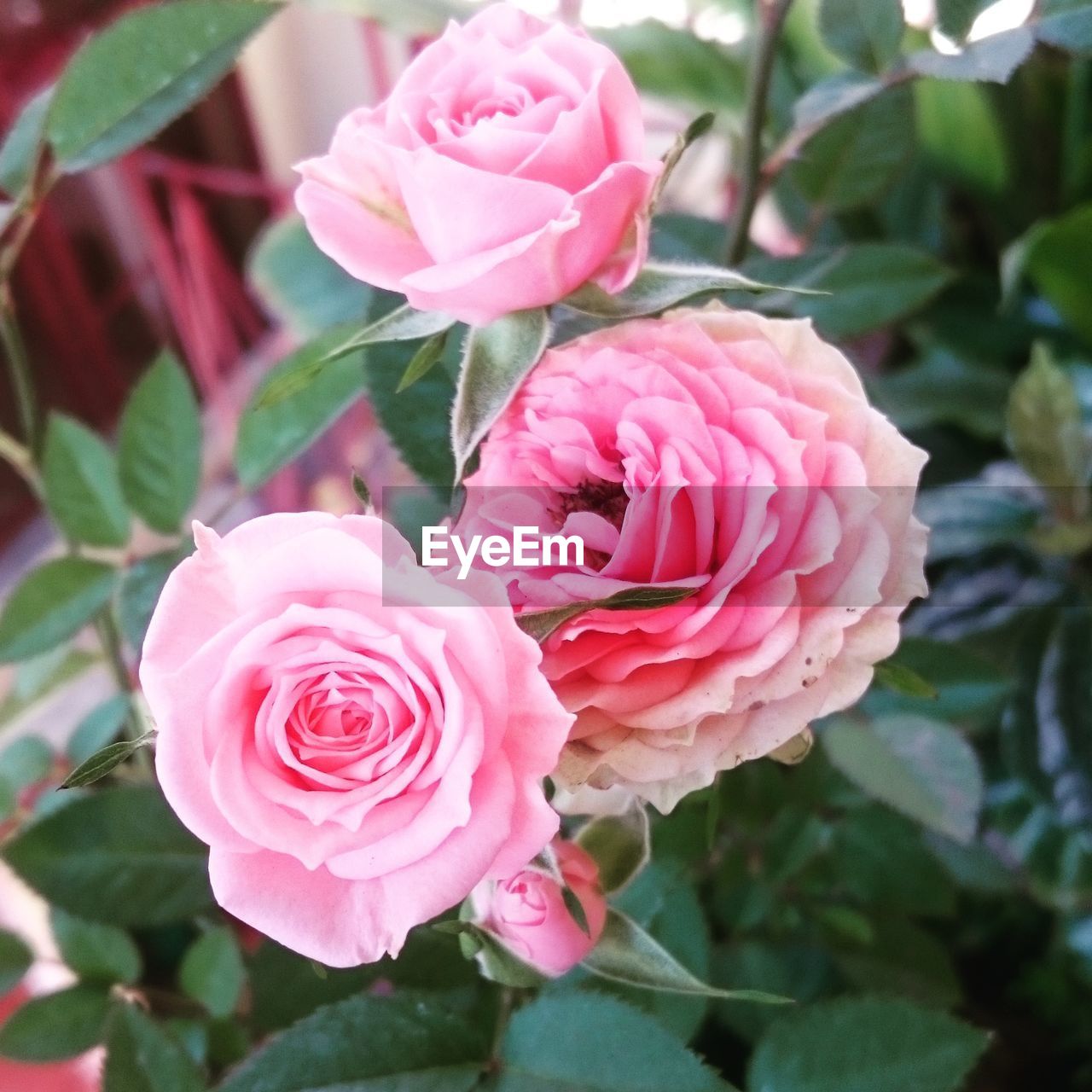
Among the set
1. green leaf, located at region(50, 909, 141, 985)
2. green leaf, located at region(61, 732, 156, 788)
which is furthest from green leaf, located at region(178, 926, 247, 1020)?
green leaf, located at region(61, 732, 156, 788)

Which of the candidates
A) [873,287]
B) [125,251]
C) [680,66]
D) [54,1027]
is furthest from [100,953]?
[125,251]

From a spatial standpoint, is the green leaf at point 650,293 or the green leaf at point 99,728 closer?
the green leaf at point 650,293

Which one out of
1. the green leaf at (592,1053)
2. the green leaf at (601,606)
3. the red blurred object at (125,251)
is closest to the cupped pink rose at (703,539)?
the green leaf at (601,606)

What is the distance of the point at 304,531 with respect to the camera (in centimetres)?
20

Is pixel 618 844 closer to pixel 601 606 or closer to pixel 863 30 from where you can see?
pixel 601 606

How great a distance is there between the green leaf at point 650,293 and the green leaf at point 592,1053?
213mm

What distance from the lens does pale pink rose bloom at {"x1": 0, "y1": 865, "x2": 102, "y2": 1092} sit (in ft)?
1.62

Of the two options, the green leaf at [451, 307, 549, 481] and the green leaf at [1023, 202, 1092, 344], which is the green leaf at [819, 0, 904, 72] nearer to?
the green leaf at [451, 307, 549, 481]

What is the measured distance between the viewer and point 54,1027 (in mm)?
434

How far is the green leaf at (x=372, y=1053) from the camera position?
0.29 meters

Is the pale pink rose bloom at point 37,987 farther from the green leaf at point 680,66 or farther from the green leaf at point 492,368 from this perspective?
the green leaf at point 680,66

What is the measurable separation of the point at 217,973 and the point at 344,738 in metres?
0.30

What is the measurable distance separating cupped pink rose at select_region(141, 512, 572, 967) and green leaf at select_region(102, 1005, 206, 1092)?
19cm

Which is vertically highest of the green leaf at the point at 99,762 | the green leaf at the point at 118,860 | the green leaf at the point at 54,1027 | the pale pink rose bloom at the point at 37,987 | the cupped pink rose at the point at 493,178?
the cupped pink rose at the point at 493,178
